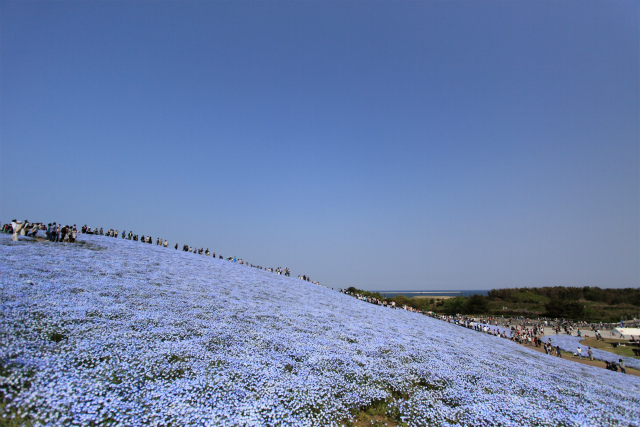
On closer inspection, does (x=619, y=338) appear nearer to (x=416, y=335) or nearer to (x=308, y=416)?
(x=416, y=335)

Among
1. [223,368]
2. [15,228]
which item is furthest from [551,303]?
[15,228]

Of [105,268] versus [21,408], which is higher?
[105,268]

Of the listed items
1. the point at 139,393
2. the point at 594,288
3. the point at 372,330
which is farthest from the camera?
the point at 594,288

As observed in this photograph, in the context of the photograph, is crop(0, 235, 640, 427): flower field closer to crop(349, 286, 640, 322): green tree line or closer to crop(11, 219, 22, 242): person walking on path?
crop(11, 219, 22, 242): person walking on path

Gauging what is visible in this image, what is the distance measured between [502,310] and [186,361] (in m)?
84.0

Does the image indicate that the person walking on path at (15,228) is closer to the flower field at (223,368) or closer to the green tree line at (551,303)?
the flower field at (223,368)

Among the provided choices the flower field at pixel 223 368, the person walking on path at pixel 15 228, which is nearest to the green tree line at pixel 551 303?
the flower field at pixel 223 368

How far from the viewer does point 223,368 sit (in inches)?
397

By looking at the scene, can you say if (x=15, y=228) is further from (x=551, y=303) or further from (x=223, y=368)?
(x=551, y=303)

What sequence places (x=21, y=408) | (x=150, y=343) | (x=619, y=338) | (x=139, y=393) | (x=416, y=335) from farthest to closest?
(x=619, y=338), (x=416, y=335), (x=150, y=343), (x=139, y=393), (x=21, y=408)

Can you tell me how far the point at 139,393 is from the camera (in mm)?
8188

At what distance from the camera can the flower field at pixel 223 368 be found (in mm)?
7898

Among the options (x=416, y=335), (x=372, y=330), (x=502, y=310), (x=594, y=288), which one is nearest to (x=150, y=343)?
(x=372, y=330)

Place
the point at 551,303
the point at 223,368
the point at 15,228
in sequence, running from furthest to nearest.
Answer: the point at 551,303 < the point at 15,228 < the point at 223,368
